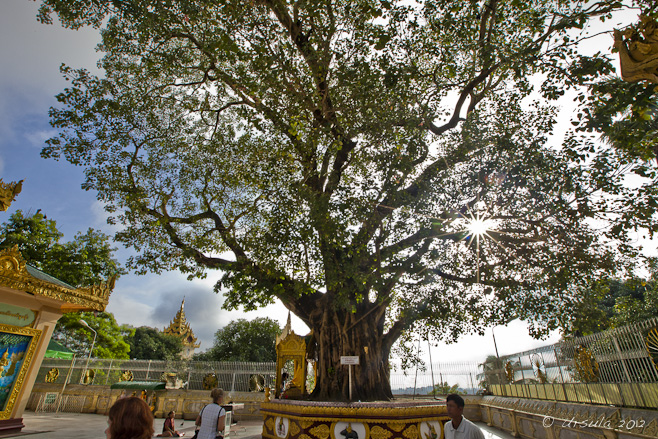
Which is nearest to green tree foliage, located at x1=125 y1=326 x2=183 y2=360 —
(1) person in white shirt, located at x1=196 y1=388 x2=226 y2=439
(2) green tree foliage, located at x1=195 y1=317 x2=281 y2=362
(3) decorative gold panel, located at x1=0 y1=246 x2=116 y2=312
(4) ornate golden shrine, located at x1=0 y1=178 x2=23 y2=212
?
(2) green tree foliage, located at x1=195 y1=317 x2=281 y2=362

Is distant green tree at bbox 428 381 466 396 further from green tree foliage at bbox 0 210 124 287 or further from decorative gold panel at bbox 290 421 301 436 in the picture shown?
green tree foliage at bbox 0 210 124 287

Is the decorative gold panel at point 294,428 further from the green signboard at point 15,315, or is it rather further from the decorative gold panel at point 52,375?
the decorative gold panel at point 52,375

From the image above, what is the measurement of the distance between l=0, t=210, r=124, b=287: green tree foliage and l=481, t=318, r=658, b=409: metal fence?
21567 mm

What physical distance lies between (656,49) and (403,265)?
6.56 m

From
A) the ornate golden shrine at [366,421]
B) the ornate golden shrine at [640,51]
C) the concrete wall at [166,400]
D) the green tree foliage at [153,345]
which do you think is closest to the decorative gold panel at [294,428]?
the ornate golden shrine at [366,421]

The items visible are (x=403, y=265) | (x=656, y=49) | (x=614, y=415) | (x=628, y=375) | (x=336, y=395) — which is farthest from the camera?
(x=336, y=395)

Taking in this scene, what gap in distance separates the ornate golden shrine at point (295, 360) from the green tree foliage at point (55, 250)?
14.1 metres

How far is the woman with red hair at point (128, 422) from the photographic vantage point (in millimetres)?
2211

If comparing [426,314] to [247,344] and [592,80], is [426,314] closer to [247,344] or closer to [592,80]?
[592,80]

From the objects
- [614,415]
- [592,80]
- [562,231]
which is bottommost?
[614,415]

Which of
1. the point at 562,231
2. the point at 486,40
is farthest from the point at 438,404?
the point at 486,40

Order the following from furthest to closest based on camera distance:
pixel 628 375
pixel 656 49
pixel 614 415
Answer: pixel 628 375
pixel 614 415
pixel 656 49

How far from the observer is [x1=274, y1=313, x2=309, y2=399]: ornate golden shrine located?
35.0 feet

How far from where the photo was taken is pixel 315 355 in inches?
437
